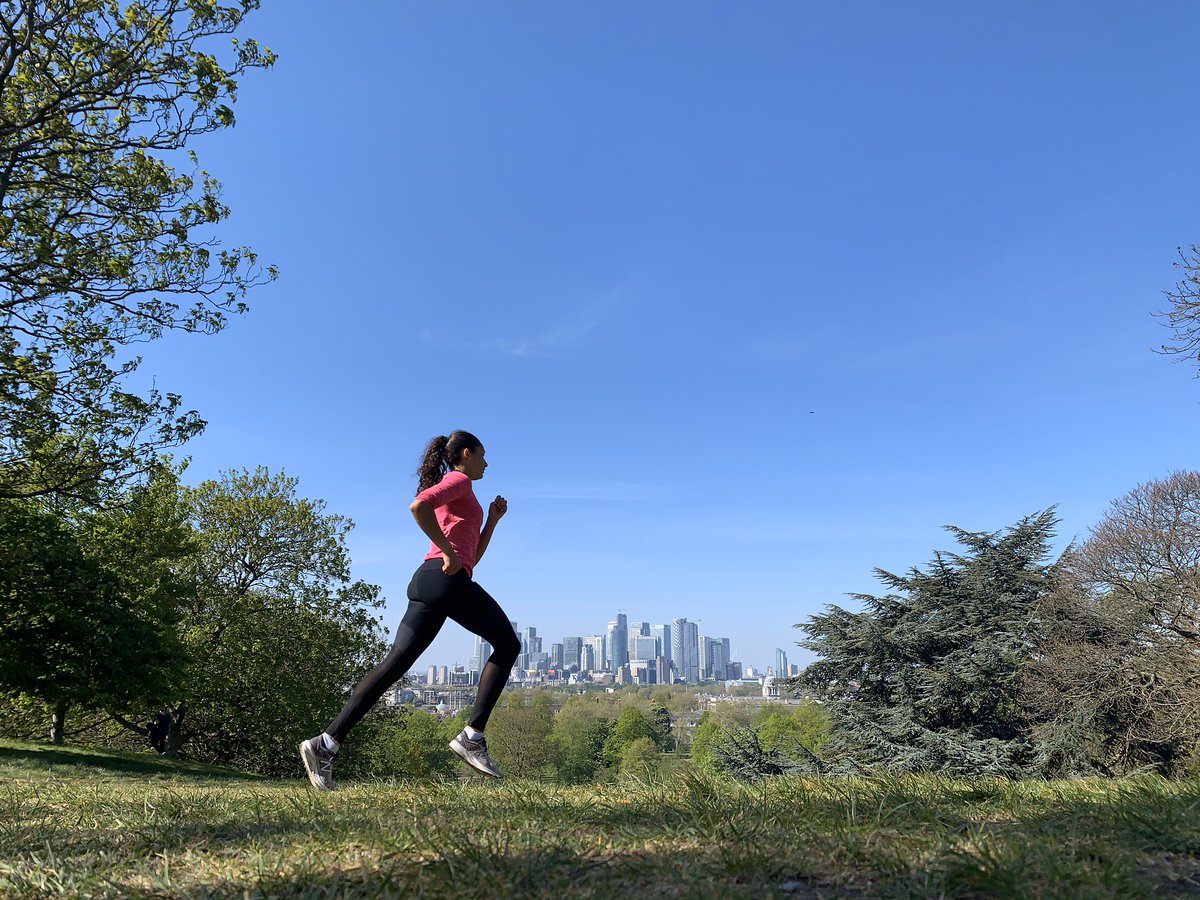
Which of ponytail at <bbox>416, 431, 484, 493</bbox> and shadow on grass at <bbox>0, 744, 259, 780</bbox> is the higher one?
ponytail at <bbox>416, 431, 484, 493</bbox>

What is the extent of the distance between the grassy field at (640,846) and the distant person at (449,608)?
2.48ft

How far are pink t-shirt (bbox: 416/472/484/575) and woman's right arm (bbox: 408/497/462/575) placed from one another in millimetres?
67

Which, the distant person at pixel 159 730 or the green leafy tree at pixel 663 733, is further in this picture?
the green leafy tree at pixel 663 733

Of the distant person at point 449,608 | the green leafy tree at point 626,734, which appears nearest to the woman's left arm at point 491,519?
the distant person at point 449,608

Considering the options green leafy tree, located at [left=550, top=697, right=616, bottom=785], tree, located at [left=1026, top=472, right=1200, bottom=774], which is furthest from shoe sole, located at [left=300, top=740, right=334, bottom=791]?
green leafy tree, located at [left=550, top=697, right=616, bottom=785]

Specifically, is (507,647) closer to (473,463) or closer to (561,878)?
(473,463)

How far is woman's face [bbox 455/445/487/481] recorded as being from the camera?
201 inches

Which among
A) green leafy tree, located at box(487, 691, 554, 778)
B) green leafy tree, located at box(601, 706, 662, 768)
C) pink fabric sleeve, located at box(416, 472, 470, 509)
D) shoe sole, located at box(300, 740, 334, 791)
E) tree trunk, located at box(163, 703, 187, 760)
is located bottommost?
green leafy tree, located at box(601, 706, 662, 768)

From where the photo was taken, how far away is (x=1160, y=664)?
2073 centimetres

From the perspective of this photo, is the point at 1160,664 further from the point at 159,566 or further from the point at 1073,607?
the point at 159,566

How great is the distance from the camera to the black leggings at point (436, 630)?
15.2ft

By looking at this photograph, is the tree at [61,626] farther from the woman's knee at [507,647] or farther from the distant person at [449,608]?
the woman's knee at [507,647]

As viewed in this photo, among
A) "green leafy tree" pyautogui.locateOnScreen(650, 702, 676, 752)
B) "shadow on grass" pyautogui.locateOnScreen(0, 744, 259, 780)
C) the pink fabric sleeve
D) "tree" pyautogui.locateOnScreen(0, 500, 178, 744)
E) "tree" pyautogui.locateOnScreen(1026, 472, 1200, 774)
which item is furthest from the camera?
"green leafy tree" pyautogui.locateOnScreen(650, 702, 676, 752)

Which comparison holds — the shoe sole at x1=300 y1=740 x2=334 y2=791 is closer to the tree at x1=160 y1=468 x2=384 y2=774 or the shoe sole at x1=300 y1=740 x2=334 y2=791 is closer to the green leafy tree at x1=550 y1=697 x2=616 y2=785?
the tree at x1=160 y1=468 x2=384 y2=774
